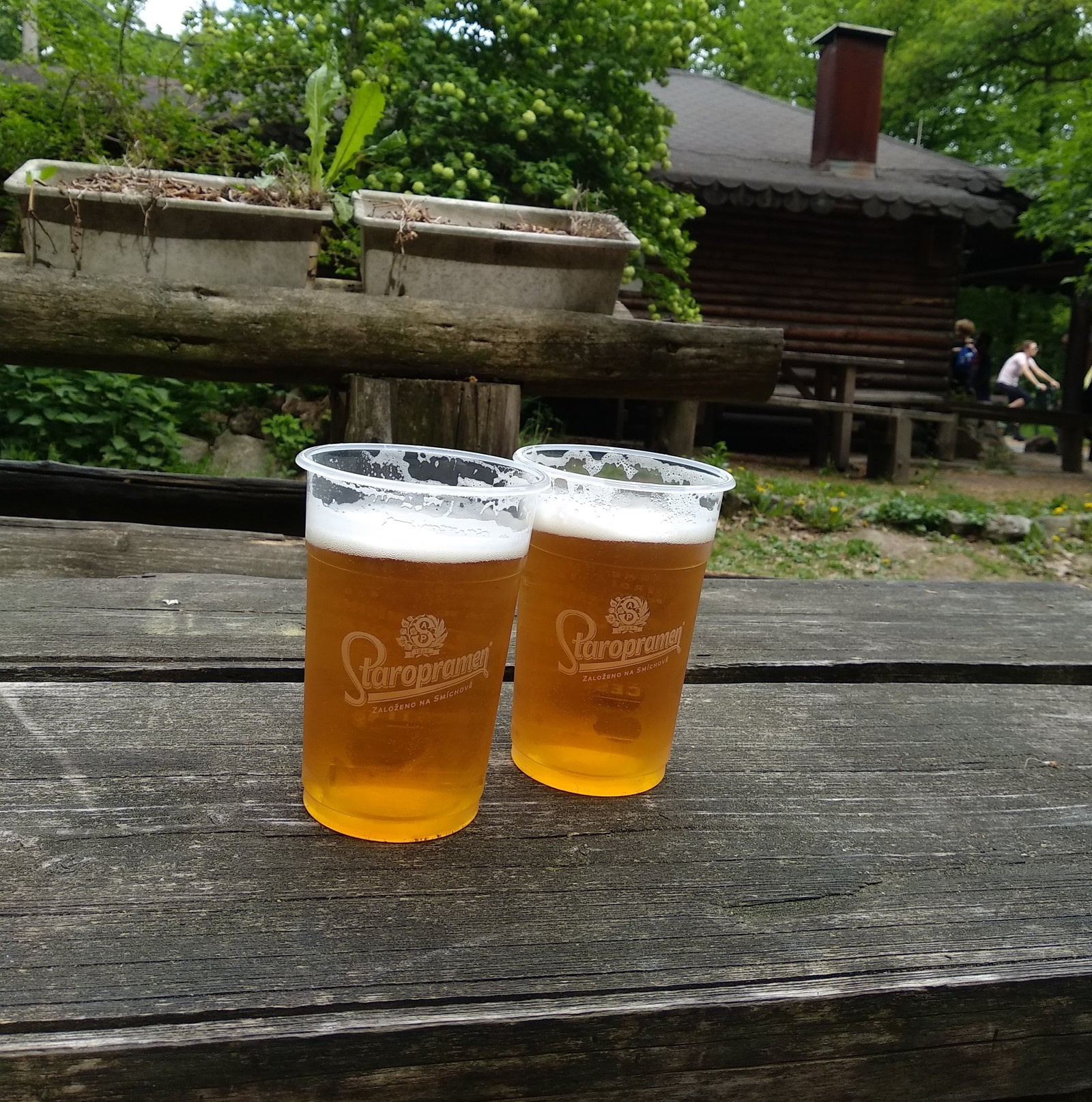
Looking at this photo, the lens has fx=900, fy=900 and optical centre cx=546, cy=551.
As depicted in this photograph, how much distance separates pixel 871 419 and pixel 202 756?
33.6 ft

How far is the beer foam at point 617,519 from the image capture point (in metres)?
0.86

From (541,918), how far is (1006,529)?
287 inches

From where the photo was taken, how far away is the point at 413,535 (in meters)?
0.73

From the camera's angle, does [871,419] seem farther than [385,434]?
Yes

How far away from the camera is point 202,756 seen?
35.9 inches

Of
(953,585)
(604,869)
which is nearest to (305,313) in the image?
(953,585)

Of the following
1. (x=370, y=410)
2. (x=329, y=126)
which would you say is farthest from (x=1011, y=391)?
(x=370, y=410)

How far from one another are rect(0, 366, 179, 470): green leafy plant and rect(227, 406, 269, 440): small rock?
3.14ft

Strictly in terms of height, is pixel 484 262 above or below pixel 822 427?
above

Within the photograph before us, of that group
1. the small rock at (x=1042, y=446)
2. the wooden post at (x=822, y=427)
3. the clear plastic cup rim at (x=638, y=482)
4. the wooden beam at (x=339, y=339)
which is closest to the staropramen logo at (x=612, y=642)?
the clear plastic cup rim at (x=638, y=482)

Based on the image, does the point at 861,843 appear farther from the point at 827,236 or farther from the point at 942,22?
the point at 942,22

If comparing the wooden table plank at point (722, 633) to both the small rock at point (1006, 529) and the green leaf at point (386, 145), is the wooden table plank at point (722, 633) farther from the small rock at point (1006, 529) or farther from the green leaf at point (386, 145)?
the small rock at point (1006, 529)

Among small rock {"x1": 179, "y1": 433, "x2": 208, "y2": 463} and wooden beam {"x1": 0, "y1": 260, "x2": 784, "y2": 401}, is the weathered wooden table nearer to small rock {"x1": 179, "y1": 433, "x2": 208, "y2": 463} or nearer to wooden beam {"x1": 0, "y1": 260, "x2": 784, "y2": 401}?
wooden beam {"x1": 0, "y1": 260, "x2": 784, "y2": 401}

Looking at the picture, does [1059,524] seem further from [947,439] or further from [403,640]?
[403,640]
